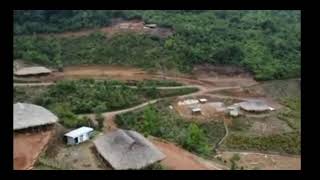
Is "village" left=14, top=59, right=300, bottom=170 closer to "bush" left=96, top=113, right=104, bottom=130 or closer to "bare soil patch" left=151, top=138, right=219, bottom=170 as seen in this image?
"bare soil patch" left=151, top=138, right=219, bottom=170

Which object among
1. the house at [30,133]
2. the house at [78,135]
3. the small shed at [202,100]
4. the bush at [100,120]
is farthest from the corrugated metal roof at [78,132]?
the small shed at [202,100]

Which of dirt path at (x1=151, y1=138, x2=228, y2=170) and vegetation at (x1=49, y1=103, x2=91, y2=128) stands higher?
vegetation at (x1=49, y1=103, x2=91, y2=128)

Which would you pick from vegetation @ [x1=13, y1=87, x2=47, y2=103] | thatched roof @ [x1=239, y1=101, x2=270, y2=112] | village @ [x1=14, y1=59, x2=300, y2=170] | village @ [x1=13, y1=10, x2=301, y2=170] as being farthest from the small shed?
village @ [x1=14, y1=59, x2=300, y2=170]

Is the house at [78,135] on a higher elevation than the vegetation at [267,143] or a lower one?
higher

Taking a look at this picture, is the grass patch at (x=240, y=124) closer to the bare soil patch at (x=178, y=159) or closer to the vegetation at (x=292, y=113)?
the vegetation at (x=292, y=113)

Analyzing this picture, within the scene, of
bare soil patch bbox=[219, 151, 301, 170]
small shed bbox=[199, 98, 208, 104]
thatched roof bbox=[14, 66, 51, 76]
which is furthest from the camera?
thatched roof bbox=[14, 66, 51, 76]
